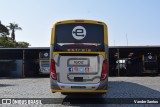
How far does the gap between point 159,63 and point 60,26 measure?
27.3 metres

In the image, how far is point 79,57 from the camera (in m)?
12.0

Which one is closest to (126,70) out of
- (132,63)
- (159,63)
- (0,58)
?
(132,63)

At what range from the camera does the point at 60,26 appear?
1224 centimetres

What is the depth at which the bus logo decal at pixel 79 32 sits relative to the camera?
12.2 metres

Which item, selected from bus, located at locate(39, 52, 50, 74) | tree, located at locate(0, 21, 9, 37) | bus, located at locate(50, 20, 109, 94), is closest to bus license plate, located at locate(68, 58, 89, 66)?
bus, located at locate(50, 20, 109, 94)

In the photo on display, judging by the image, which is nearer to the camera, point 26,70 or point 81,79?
point 81,79

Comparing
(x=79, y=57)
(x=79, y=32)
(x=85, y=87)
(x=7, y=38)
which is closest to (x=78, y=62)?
(x=79, y=57)

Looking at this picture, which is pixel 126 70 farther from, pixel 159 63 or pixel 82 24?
pixel 82 24

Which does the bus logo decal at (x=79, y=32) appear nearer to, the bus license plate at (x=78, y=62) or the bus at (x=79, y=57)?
the bus at (x=79, y=57)

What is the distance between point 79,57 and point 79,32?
0.99 meters

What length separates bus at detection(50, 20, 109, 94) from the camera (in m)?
11.8

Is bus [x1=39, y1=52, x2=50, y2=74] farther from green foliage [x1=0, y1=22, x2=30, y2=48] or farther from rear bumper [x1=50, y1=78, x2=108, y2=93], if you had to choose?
green foliage [x1=0, y1=22, x2=30, y2=48]

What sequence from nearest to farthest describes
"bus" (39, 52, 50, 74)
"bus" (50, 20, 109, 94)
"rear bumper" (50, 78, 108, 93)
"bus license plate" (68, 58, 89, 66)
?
1. "rear bumper" (50, 78, 108, 93)
2. "bus" (50, 20, 109, 94)
3. "bus license plate" (68, 58, 89, 66)
4. "bus" (39, 52, 50, 74)

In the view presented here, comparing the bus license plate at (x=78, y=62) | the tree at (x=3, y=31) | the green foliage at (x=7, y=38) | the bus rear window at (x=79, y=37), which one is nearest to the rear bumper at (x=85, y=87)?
the bus license plate at (x=78, y=62)
